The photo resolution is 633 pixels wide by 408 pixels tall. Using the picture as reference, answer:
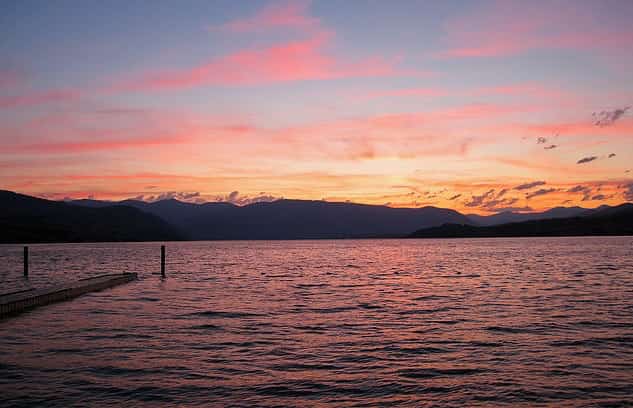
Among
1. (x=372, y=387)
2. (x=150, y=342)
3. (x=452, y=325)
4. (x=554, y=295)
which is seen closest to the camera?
(x=372, y=387)

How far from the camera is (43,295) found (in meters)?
42.3

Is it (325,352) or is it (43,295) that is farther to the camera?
(43,295)

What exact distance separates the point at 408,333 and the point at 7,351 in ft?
58.4

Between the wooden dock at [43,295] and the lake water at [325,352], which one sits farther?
the wooden dock at [43,295]

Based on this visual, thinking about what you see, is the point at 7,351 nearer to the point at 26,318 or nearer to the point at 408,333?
the point at 26,318

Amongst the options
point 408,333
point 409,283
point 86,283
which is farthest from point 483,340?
point 86,283

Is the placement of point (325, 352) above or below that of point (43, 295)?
below

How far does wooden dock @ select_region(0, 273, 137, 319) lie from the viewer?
3646 cm

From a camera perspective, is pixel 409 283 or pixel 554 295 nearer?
pixel 554 295

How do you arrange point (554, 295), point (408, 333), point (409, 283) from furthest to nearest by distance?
point (409, 283) < point (554, 295) < point (408, 333)

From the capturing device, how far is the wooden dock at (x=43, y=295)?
3646cm

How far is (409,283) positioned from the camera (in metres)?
58.4

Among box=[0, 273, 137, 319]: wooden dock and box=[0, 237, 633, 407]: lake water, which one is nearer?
box=[0, 237, 633, 407]: lake water

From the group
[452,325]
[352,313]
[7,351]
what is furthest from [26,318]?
[452,325]
